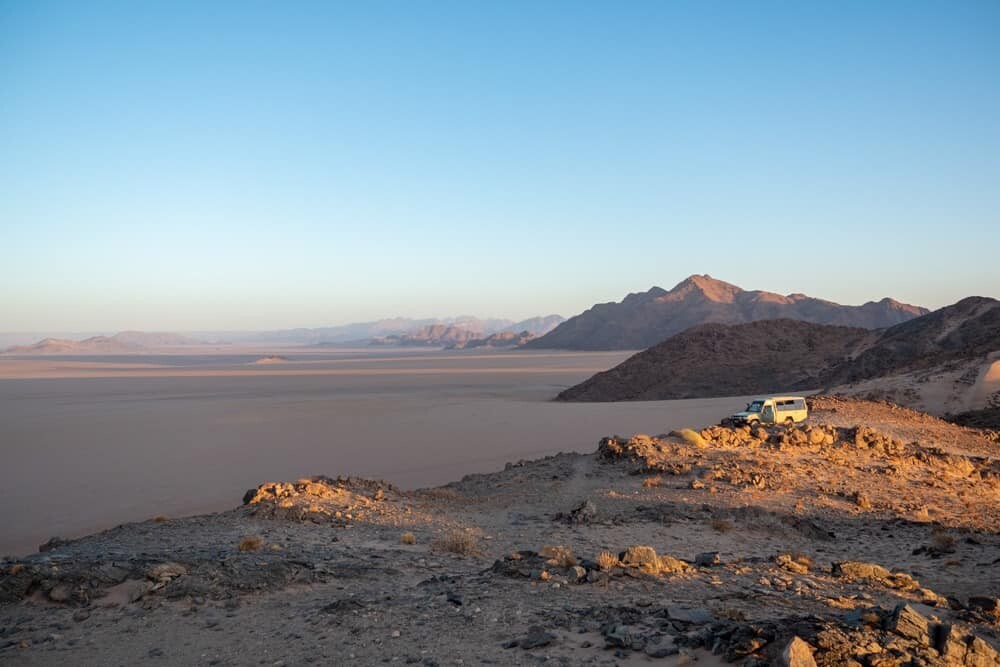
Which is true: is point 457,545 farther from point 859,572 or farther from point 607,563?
point 859,572

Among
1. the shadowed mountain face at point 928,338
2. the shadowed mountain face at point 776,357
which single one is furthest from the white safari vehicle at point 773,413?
the shadowed mountain face at point 776,357

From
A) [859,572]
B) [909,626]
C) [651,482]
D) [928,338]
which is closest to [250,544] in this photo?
[859,572]

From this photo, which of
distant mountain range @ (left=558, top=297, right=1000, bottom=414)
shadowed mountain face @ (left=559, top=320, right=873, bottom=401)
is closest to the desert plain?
distant mountain range @ (left=558, top=297, right=1000, bottom=414)

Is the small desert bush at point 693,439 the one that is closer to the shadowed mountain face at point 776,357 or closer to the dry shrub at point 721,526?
the dry shrub at point 721,526

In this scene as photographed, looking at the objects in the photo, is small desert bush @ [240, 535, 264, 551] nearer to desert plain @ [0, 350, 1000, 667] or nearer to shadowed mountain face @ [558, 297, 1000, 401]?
desert plain @ [0, 350, 1000, 667]

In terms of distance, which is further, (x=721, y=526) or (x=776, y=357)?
(x=776, y=357)
